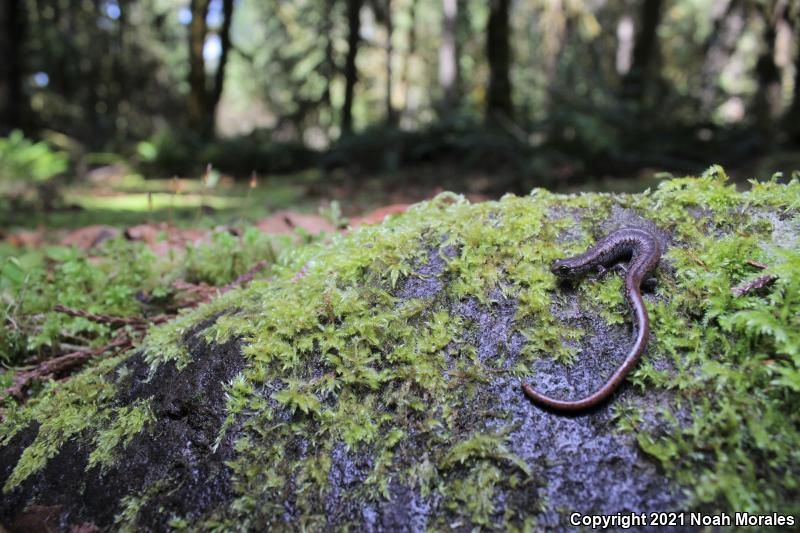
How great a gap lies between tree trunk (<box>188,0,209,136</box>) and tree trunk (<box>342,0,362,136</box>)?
14.0 ft

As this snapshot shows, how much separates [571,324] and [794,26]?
1430cm

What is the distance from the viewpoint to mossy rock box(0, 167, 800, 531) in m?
1.36

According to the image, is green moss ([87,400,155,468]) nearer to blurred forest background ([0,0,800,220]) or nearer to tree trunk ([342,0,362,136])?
blurred forest background ([0,0,800,220])

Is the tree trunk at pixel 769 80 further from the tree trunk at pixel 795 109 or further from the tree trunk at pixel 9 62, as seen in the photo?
the tree trunk at pixel 9 62

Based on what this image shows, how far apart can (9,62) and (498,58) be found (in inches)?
415

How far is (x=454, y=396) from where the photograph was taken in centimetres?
160

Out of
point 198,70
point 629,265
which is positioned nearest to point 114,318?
point 629,265

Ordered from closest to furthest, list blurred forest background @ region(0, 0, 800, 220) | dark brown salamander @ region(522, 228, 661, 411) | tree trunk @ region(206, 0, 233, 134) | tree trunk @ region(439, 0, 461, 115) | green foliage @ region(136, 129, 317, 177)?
1. dark brown salamander @ region(522, 228, 661, 411)
2. blurred forest background @ region(0, 0, 800, 220)
3. green foliage @ region(136, 129, 317, 177)
4. tree trunk @ region(206, 0, 233, 134)
5. tree trunk @ region(439, 0, 461, 115)

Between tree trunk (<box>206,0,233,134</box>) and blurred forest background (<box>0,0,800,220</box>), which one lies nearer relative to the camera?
blurred forest background (<box>0,0,800,220</box>)

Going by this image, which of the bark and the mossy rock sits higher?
the bark

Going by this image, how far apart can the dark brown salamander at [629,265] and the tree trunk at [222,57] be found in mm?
15375

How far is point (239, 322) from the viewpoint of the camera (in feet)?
6.26

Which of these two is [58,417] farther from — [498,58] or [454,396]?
[498,58]

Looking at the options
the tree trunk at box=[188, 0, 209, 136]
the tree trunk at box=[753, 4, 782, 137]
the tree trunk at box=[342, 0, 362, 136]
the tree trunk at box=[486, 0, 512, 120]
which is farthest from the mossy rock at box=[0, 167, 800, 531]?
the tree trunk at box=[188, 0, 209, 136]
